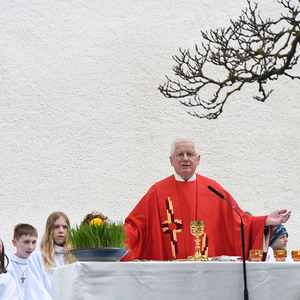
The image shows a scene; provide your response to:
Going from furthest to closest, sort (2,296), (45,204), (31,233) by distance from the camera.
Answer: (45,204)
(31,233)
(2,296)

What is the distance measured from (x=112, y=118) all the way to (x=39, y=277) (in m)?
4.37

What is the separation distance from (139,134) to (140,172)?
601 mm

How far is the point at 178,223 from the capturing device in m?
5.12

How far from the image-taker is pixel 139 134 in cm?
A: 1002

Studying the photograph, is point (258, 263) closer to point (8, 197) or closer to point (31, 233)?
point (31, 233)

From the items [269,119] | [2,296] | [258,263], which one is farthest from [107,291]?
[269,119]

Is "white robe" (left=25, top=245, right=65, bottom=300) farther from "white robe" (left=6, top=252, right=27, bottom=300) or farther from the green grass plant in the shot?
the green grass plant

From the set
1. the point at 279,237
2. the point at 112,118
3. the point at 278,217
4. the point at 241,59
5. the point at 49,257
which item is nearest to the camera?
the point at 278,217

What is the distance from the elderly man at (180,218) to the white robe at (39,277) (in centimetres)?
142

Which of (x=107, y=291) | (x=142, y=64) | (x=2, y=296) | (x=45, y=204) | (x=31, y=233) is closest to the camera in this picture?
(x=107, y=291)

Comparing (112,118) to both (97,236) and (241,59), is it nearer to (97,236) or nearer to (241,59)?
(241,59)

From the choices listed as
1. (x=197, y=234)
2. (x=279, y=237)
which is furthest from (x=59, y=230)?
(x=197, y=234)

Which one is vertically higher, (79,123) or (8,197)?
(79,123)

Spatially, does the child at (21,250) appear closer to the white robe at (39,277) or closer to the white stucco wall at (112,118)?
the white robe at (39,277)
